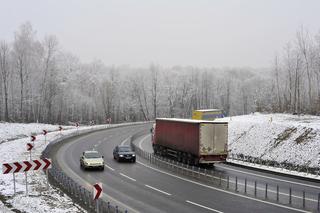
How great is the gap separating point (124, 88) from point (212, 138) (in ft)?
344

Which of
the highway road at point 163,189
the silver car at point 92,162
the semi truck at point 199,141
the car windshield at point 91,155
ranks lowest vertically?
the highway road at point 163,189

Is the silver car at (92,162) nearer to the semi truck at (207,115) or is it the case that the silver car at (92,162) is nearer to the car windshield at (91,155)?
the car windshield at (91,155)

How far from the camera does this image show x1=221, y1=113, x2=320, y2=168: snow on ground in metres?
31.0

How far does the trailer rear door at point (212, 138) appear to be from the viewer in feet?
101

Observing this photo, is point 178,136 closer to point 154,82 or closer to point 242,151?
point 242,151

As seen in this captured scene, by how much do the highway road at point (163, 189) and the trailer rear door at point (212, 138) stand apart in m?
1.83

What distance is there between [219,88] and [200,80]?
8.53m

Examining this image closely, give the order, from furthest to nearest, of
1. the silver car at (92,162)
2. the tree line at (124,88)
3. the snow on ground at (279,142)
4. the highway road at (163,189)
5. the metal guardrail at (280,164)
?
the tree line at (124,88)
the snow on ground at (279,142)
the silver car at (92,162)
the metal guardrail at (280,164)
the highway road at (163,189)

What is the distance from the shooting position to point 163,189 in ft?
75.9

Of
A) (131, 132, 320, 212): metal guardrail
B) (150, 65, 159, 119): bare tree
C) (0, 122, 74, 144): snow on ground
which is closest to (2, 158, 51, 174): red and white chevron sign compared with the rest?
(131, 132, 320, 212): metal guardrail

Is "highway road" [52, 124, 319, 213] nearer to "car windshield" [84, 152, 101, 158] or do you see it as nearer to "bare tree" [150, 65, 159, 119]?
"car windshield" [84, 152, 101, 158]

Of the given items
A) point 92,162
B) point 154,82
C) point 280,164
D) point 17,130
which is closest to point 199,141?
point 280,164

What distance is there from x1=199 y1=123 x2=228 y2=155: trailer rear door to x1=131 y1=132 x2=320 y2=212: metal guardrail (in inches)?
64.3

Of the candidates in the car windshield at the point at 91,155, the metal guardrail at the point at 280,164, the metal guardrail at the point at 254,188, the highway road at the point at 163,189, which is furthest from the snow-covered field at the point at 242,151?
the metal guardrail at the point at 254,188
